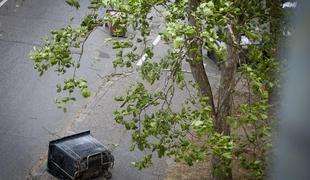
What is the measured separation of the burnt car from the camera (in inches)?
441

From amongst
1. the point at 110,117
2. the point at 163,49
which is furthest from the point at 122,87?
the point at 163,49

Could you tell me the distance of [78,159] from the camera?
11.1 metres

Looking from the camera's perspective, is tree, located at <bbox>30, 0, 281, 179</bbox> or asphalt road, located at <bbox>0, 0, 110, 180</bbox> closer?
tree, located at <bbox>30, 0, 281, 179</bbox>

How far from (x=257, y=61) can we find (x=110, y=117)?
26.8 feet

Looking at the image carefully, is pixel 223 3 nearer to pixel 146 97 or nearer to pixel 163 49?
pixel 146 97

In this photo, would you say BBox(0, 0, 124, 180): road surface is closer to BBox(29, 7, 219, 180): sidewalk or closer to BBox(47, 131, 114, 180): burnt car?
BBox(29, 7, 219, 180): sidewalk

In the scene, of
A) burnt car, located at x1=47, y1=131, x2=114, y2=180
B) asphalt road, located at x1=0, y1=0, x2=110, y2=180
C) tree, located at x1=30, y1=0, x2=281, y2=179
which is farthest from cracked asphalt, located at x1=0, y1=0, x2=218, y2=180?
tree, located at x1=30, y1=0, x2=281, y2=179

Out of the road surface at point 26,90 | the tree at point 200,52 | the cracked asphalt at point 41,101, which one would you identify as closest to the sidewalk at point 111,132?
the cracked asphalt at point 41,101

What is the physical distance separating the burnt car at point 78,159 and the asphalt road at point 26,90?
925 mm

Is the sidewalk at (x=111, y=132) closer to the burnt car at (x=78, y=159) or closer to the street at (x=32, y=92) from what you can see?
the street at (x=32, y=92)

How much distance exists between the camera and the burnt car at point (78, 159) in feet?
36.8

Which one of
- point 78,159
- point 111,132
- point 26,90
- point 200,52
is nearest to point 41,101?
point 26,90

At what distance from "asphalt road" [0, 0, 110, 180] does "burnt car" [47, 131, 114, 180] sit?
3.03 ft

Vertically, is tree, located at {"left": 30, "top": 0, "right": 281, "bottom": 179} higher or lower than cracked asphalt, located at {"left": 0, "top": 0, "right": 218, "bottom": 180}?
higher
